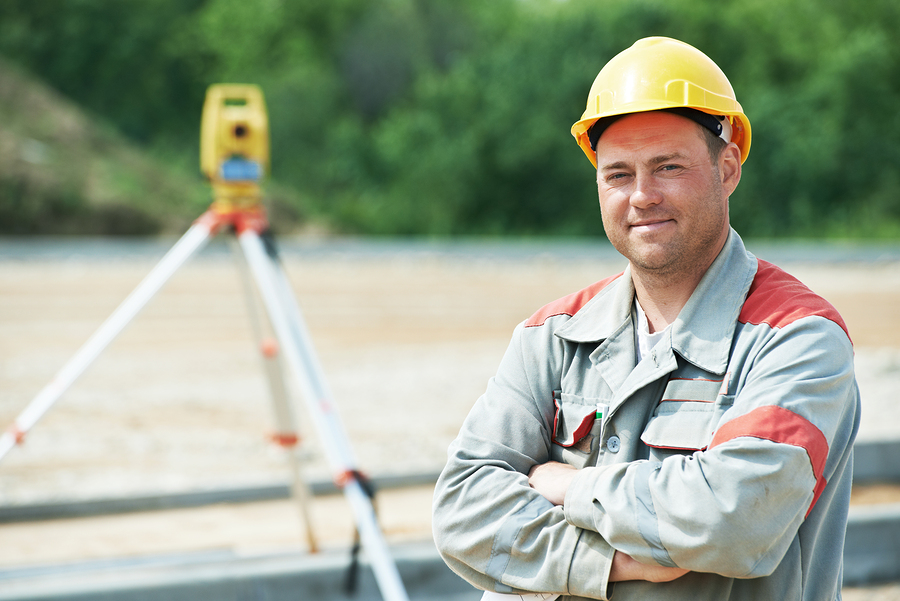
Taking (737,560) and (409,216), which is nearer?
(737,560)

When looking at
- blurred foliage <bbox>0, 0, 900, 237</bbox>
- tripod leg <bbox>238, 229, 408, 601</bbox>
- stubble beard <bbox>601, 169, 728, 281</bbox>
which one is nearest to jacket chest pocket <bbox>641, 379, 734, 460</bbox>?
stubble beard <bbox>601, 169, 728, 281</bbox>

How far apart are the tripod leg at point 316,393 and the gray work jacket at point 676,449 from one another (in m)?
0.85

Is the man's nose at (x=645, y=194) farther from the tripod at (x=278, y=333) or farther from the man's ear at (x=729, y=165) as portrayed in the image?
the tripod at (x=278, y=333)

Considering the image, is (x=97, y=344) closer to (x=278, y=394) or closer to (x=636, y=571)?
(x=278, y=394)

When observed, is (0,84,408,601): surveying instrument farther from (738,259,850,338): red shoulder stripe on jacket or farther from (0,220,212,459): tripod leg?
(738,259,850,338): red shoulder stripe on jacket

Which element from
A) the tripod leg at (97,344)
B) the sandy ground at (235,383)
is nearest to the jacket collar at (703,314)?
the tripod leg at (97,344)

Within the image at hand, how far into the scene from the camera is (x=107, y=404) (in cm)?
826

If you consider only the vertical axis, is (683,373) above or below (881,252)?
above

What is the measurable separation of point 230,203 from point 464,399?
17.5ft

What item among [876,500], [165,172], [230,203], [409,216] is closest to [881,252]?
[409,216]

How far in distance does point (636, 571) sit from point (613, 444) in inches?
9.1

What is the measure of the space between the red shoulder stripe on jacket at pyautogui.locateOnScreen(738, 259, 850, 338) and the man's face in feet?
0.39

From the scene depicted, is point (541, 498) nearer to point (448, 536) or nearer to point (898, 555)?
point (448, 536)

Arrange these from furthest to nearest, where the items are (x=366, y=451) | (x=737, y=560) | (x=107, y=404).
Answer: (x=107, y=404) < (x=366, y=451) < (x=737, y=560)
